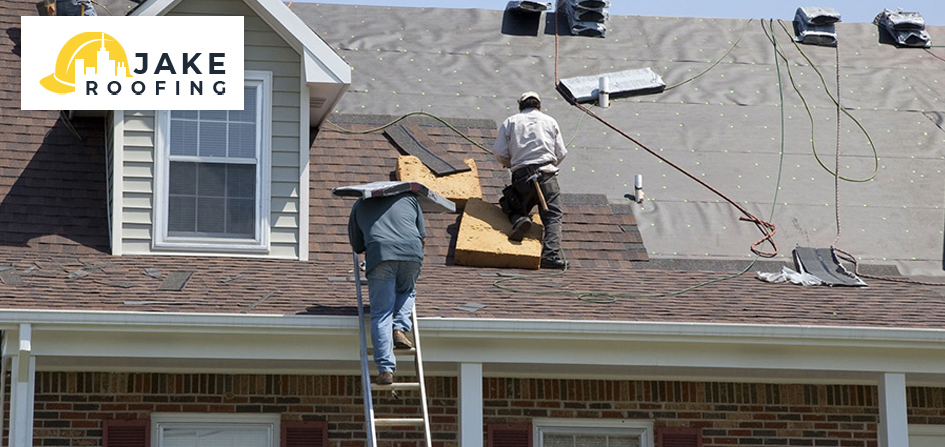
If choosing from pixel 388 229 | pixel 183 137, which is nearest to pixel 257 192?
pixel 183 137

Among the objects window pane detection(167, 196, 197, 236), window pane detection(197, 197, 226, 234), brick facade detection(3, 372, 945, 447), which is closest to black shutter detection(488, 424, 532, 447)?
brick facade detection(3, 372, 945, 447)

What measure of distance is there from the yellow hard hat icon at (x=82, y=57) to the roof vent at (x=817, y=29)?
7.53 meters

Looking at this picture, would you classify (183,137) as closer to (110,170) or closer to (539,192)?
(110,170)

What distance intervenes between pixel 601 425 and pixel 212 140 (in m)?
3.89

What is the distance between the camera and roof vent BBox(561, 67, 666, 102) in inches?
554

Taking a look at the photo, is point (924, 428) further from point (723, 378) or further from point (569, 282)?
point (569, 282)

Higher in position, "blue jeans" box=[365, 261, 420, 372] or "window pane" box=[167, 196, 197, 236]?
"window pane" box=[167, 196, 197, 236]

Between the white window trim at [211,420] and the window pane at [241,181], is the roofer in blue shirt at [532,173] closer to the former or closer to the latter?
the window pane at [241,181]

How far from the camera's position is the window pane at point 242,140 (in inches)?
442

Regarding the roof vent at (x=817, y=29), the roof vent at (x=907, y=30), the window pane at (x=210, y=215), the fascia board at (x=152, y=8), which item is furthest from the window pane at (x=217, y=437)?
the roof vent at (x=907, y=30)

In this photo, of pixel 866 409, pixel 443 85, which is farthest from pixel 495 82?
pixel 866 409

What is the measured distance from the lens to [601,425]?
10.6 metres

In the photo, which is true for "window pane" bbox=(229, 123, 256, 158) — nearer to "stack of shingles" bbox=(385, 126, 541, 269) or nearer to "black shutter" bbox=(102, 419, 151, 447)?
"stack of shingles" bbox=(385, 126, 541, 269)

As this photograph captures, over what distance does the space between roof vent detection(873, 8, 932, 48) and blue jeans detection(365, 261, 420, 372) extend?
8.66 meters
